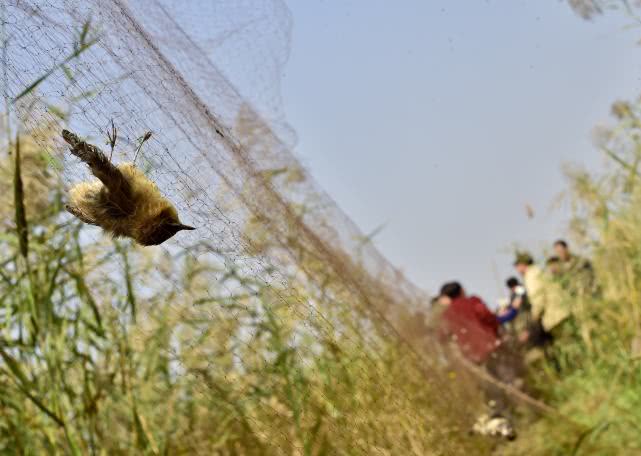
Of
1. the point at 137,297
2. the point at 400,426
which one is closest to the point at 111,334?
the point at 137,297

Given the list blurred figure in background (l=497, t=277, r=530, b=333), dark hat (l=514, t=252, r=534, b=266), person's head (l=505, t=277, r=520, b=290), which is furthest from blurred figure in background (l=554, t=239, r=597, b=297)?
person's head (l=505, t=277, r=520, b=290)

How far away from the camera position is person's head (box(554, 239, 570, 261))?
20.3 ft

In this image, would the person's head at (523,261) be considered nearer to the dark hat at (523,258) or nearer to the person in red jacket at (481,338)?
the dark hat at (523,258)

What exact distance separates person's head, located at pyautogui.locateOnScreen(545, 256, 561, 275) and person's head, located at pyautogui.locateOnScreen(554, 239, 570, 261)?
72 millimetres

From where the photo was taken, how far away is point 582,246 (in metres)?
4.96

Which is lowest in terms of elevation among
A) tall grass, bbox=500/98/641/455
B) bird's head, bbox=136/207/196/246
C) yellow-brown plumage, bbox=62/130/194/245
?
tall grass, bbox=500/98/641/455

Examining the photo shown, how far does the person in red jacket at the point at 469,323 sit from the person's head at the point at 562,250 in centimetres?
93

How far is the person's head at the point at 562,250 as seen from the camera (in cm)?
619

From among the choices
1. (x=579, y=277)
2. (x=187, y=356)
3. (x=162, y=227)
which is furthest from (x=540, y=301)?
(x=162, y=227)

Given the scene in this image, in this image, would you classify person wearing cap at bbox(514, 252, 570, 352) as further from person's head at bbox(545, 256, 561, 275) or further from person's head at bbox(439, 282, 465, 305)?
person's head at bbox(439, 282, 465, 305)

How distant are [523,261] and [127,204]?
6299mm

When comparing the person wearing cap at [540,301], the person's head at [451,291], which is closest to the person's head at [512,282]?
the person wearing cap at [540,301]

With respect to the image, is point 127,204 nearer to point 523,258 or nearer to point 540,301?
point 540,301

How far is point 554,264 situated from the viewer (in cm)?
602
